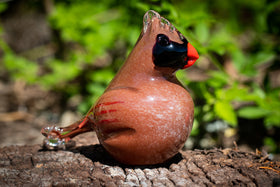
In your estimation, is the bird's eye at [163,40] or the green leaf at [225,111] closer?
the bird's eye at [163,40]

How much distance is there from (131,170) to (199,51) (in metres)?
1.12

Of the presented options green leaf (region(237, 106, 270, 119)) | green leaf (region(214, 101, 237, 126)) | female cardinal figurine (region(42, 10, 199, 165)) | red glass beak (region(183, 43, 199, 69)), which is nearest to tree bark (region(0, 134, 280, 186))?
female cardinal figurine (region(42, 10, 199, 165))

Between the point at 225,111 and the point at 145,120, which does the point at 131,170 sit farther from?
the point at 225,111

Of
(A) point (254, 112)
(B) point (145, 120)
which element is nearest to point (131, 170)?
(B) point (145, 120)

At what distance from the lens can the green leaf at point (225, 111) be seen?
2385mm

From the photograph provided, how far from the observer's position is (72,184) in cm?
162

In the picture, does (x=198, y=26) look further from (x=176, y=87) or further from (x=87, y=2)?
(x=87, y=2)

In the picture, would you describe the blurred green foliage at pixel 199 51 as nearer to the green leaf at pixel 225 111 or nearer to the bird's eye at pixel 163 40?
the green leaf at pixel 225 111

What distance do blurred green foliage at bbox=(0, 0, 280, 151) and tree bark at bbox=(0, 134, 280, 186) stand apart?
1.81 ft

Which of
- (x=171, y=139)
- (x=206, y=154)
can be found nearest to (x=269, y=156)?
(x=206, y=154)

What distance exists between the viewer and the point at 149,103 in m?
1.67

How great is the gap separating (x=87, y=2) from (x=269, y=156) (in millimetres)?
3441

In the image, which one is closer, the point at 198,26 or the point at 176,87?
the point at 176,87

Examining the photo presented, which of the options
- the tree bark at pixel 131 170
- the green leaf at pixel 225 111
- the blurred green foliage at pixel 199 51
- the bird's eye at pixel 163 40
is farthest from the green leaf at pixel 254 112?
the bird's eye at pixel 163 40
